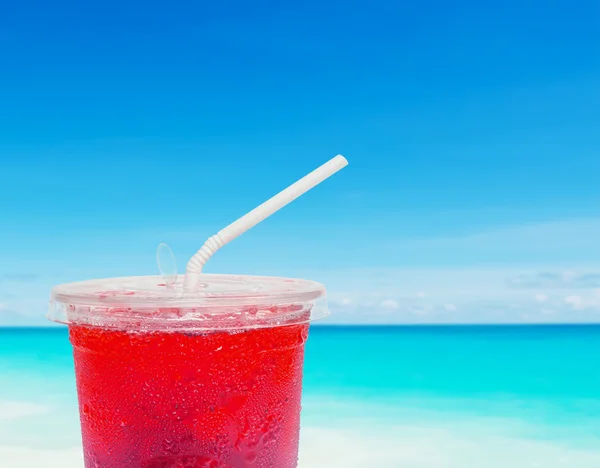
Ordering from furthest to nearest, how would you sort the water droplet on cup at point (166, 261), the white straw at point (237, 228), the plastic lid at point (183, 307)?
the water droplet on cup at point (166, 261), the white straw at point (237, 228), the plastic lid at point (183, 307)

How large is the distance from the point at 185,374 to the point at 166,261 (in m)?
0.53

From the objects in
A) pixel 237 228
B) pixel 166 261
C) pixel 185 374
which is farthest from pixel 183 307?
pixel 166 261

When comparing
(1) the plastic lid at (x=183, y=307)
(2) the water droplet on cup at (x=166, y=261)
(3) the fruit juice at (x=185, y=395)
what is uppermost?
(2) the water droplet on cup at (x=166, y=261)

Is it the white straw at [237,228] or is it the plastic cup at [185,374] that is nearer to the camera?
the plastic cup at [185,374]

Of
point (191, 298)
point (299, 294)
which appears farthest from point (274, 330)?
point (191, 298)

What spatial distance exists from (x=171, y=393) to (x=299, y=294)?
0.43 metres

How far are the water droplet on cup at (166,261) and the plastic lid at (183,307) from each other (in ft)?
0.35

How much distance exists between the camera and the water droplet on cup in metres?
2.06

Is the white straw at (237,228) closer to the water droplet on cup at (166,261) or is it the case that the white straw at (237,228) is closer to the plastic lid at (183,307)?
the plastic lid at (183,307)

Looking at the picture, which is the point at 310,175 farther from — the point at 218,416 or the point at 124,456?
the point at 124,456

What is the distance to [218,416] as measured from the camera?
166cm

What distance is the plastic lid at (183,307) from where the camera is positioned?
1.63 metres

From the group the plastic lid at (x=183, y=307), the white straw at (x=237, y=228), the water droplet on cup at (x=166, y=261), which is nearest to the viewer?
the plastic lid at (x=183, y=307)

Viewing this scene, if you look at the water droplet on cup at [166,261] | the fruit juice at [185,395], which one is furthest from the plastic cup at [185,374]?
the water droplet on cup at [166,261]
